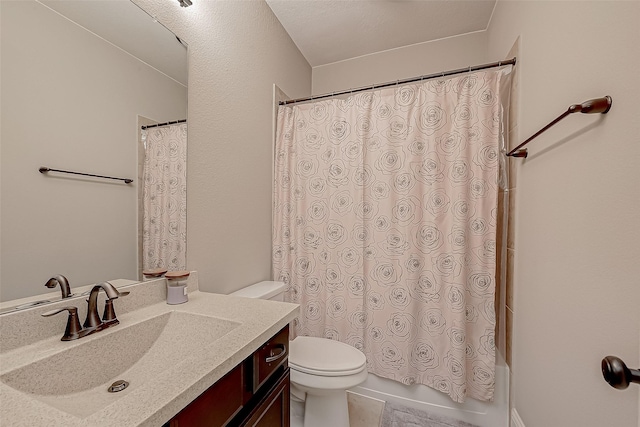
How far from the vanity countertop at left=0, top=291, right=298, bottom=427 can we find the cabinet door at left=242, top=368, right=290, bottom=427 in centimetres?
18

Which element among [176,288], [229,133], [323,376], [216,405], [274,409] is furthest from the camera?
[229,133]

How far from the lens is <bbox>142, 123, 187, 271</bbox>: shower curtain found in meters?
0.99

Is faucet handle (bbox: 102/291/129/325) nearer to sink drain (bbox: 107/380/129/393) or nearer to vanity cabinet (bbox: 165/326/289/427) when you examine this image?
sink drain (bbox: 107/380/129/393)

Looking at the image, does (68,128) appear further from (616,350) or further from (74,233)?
(616,350)

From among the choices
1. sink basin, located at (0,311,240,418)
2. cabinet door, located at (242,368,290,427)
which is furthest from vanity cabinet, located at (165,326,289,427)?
sink basin, located at (0,311,240,418)

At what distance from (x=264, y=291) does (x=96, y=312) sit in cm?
82

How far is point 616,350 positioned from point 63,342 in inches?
55.9

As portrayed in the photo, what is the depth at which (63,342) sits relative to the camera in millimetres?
662

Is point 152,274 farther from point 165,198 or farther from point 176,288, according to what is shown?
point 165,198

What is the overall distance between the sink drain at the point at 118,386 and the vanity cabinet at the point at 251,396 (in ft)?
0.96

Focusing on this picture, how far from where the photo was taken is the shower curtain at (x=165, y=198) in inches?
38.8

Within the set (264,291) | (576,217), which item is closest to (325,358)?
(264,291)

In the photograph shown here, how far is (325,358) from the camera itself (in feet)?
4.21

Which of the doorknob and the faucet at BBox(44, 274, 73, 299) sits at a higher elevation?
the faucet at BBox(44, 274, 73, 299)
